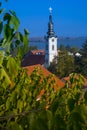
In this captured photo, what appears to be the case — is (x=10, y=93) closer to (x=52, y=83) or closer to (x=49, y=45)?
(x=52, y=83)

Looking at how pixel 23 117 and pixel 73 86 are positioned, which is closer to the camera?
pixel 23 117

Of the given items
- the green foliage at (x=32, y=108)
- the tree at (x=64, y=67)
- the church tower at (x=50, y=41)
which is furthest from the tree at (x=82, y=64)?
the green foliage at (x=32, y=108)

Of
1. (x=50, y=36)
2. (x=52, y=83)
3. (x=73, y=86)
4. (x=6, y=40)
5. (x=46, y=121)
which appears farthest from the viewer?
(x=50, y=36)

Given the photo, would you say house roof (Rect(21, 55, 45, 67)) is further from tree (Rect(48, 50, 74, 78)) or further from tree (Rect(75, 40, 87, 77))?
tree (Rect(48, 50, 74, 78))

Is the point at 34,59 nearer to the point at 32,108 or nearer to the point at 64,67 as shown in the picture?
the point at 64,67

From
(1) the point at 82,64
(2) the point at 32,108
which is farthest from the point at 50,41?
(2) the point at 32,108

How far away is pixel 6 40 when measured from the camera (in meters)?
2.66

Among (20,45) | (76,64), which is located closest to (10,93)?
(20,45)

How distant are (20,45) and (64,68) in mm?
53787

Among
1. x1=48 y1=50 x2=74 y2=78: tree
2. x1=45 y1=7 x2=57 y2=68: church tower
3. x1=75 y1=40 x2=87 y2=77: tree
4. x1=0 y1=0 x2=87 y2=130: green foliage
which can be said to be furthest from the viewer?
x1=45 y1=7 x2=57 y2=68: church tower

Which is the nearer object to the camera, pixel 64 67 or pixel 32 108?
pixel 32 108

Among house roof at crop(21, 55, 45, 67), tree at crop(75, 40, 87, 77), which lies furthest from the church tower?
tree at crop(75, 40, 87, 77)

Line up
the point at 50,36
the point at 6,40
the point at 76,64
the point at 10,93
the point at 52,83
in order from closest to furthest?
the point at 6,40
the point at 10,93
the point at 52,83
the point at 76,64
the point at 50,36

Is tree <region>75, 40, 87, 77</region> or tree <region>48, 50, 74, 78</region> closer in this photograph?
tree <region>75, 40, 87, 77</region>
